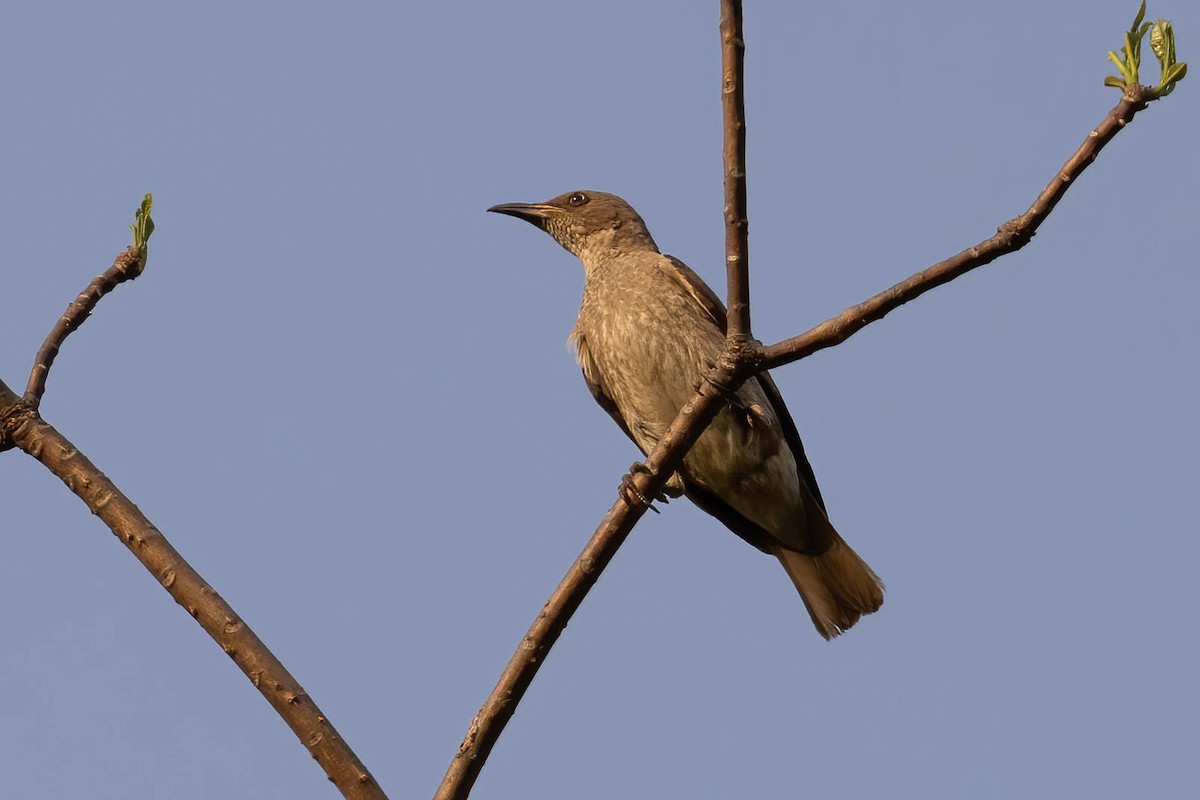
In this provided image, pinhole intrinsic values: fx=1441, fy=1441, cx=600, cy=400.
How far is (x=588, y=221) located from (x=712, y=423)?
2.18 meters

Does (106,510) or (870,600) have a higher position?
(106,510)

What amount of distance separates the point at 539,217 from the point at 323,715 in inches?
215

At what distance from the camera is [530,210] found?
8.88 metres

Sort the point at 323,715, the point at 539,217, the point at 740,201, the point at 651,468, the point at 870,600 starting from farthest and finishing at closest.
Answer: the point at 539,217 → the point at 870,600 → the point at 651,468 → the point at 740,201 → the point at 323,715

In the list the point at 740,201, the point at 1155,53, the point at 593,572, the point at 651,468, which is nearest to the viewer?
the point at 1155,53

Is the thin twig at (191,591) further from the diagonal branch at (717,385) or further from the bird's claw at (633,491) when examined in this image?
the bird's claw at (633,491)

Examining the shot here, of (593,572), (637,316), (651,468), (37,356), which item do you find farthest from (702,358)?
(37,356)

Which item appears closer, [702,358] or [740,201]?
[740,201]

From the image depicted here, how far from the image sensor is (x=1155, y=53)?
3508 mm

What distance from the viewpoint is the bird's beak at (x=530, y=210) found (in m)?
8.82

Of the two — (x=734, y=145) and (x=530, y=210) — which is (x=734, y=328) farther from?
(x=530, y=210)

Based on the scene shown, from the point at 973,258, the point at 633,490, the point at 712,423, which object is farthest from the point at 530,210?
the point at 973,258

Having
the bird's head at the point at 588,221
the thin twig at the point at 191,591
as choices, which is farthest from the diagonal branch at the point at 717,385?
the bird's head at the point at 588,221

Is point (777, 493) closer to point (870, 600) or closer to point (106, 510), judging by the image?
point (870, 600)
